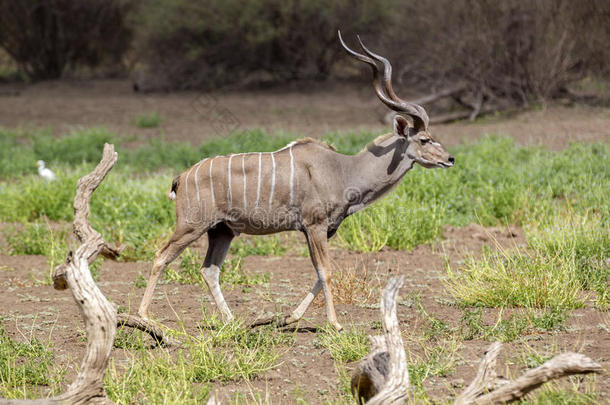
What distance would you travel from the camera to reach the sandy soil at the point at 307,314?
4.40 m

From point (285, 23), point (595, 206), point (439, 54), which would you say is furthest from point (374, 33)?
point (595, 206)

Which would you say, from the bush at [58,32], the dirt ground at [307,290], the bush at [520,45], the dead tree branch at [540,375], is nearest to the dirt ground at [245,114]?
the dirt ground at [307,290]

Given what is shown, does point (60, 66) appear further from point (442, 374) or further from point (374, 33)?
point (442, 374)

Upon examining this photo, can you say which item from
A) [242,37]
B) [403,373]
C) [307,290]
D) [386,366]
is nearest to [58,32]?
[242,37]

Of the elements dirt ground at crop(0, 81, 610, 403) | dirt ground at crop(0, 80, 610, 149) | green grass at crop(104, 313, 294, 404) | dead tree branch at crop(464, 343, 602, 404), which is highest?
dead tree branch at crop(464, 343, 602, 404)

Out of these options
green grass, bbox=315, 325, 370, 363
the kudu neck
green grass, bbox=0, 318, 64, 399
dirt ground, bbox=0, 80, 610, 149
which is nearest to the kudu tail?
the kudu neck

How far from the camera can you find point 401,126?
5.30 meters

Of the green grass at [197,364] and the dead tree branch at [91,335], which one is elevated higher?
the dead tree branch at [91,335]

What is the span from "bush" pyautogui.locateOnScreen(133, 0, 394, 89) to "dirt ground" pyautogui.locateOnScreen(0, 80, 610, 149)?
26.9 inches

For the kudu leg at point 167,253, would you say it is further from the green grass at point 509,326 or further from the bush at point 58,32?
the bush at point 58,32

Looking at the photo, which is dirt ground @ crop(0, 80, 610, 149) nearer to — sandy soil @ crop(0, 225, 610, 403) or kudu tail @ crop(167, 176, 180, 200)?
sandy soil @ crop(0, 225, 610, 403)

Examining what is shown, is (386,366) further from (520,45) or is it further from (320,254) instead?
(520,45)

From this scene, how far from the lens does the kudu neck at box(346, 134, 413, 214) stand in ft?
17.5

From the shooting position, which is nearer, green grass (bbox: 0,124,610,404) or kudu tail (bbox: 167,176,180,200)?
green grass (bbox: 0,124,610,404)
